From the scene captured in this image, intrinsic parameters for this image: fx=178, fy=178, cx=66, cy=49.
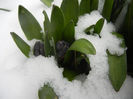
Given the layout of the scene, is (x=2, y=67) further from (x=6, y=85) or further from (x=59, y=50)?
(x=59, y=50)

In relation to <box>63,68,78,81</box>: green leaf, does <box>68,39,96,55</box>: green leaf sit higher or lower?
higher

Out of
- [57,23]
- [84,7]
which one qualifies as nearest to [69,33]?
[57,23]

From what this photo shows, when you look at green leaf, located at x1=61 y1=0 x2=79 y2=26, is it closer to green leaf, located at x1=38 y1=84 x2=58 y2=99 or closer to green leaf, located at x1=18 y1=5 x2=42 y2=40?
green leaf, located at x1=18 y1=5 x2=42 y2=40

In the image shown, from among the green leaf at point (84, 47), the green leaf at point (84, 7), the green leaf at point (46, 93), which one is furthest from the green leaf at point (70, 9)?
the green leaf at point (46, 93)

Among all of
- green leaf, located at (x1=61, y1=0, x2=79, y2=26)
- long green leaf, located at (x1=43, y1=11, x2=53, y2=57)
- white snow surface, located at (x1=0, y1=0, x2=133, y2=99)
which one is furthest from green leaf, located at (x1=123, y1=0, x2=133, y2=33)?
long green leaf, located at (x1=43, y1=11, x2=53, y2=57)

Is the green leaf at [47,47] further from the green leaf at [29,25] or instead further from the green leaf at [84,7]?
the green leaf at [84,7]

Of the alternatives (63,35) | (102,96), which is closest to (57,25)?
(63,35)

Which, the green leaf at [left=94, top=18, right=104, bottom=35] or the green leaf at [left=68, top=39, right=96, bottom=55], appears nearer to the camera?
the green leaf at [left=68, top=39, right=96, bottom=55]
